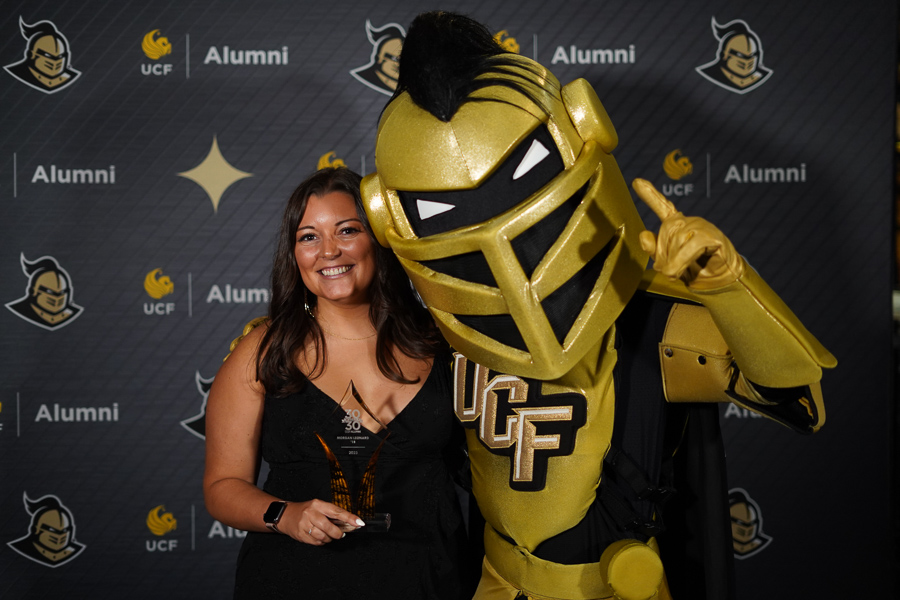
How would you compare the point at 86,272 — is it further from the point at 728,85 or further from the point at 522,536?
the point at 728,85

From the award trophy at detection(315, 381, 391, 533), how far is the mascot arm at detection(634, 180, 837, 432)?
1.85 feet

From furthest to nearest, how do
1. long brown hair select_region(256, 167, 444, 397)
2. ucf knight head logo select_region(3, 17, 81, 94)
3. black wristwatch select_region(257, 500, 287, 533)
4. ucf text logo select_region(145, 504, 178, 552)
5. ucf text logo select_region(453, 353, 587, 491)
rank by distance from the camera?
1. ucf text logo select_region(145, 504, 178, 552)
2. ucf knight head logo select_region(3, 17, 81, 94)
3. long brown hair select_region(256, 167, 444, 397)
4. black wristwatch select_region(257, 500, 287, 533)
5. ucf text logo select_region(453, 353, 587, 491)

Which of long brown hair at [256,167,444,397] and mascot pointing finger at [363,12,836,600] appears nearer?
mascot pointing finger at [363,12,836,600]

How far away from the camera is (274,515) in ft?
3.90

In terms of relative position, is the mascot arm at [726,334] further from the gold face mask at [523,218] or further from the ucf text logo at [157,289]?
the ucf text logo at [157,289]

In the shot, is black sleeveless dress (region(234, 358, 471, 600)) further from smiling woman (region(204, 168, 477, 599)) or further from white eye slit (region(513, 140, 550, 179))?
white eye slit (region(513, 140, 550, 179))

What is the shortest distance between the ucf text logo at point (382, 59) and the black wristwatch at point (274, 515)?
1239 millimetres

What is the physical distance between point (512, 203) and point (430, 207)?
0.12 meters

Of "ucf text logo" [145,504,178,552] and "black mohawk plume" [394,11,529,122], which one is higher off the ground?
"black mohawk plume" [394,11,529,122]

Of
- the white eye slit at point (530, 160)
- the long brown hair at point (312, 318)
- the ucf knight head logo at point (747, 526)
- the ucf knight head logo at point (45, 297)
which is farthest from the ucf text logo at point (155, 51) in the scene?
the ucf knight head logo at point (747, 526)

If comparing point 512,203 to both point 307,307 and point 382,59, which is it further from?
point 382,59

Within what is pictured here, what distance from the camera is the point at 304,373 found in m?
1.34

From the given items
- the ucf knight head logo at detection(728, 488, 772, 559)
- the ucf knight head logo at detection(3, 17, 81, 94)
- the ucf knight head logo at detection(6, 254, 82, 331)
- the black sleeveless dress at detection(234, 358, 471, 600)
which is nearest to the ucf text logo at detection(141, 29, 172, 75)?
the ucf knight head logo at detection(3, 17, 81, 94)

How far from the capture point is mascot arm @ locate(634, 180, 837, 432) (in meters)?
0.71
